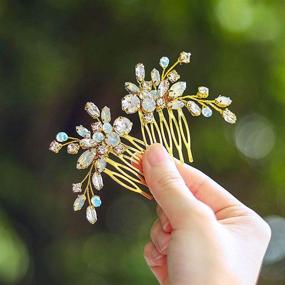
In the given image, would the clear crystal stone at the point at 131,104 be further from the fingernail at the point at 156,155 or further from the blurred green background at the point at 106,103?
the blurred green background at the point at 106,103

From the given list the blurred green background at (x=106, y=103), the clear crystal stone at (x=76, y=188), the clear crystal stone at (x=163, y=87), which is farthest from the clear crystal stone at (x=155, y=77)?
the blurred green background at (x=106, y=103)

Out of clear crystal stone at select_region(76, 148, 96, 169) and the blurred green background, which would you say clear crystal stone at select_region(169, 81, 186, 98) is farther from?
the blurred green background

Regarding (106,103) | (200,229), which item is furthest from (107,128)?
(106,103)

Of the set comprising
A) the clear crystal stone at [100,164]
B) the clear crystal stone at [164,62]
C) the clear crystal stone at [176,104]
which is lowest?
the clear crystal stone at [100,164]

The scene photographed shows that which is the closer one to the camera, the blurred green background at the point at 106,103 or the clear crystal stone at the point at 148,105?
the clear crystal stone at the point at 148,105

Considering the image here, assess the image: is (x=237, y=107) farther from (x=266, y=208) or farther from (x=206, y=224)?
(x=206, y=224)

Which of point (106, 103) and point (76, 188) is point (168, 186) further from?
point (106, 103)
